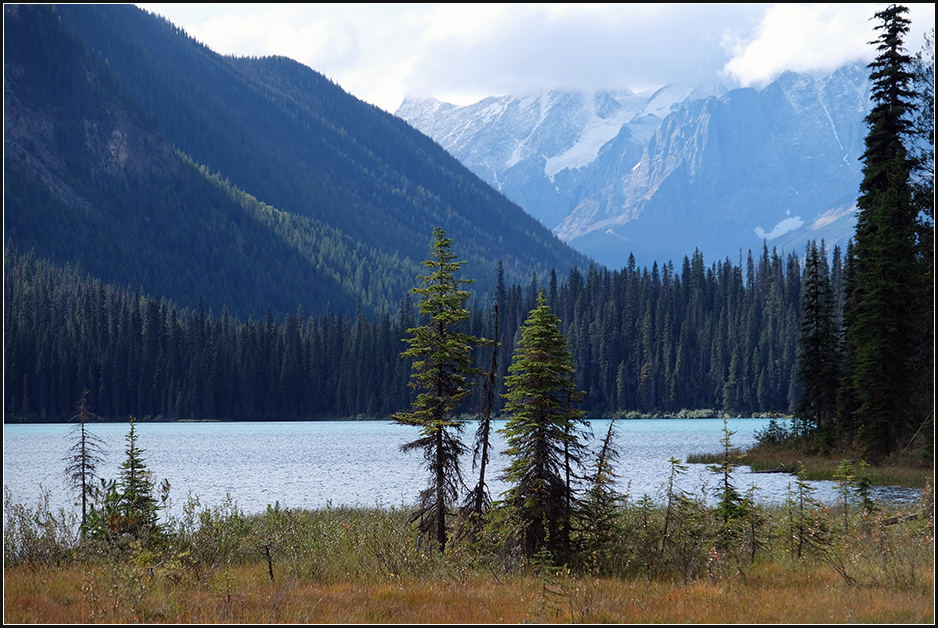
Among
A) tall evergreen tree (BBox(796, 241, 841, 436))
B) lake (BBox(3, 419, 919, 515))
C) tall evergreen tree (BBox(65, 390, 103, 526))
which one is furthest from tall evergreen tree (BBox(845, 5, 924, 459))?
tall evergreen tree (BBox(65, 390, 103, 526))

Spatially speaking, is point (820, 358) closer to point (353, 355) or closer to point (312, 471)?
point (312, 471)

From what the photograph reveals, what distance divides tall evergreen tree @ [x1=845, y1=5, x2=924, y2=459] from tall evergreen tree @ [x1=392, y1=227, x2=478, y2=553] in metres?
24.1

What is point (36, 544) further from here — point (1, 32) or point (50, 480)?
point (50, 480)

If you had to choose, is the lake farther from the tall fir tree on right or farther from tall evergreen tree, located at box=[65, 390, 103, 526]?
tall evergreen tree, located at box=[65, 390, 103, 526]

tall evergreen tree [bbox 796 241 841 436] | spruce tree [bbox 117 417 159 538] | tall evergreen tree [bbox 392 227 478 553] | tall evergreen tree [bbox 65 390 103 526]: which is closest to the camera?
spruce tree [bbox 117 417 159 538]

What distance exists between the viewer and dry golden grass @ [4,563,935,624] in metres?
13.4

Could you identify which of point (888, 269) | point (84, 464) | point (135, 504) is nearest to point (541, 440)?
point (135, 504)

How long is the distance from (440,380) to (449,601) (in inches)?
319

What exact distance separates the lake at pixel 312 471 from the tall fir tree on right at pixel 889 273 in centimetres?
488

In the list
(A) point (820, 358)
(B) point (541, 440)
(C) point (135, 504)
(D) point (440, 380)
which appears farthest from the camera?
(A) point (820, 358)

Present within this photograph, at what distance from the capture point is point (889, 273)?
40.0 m

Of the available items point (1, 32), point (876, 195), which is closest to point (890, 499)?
point (876, 195)

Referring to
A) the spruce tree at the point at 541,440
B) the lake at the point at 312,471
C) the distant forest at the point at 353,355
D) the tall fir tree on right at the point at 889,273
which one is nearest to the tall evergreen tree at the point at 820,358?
the lake at the point at 312,471

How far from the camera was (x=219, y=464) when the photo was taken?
65.6 m
